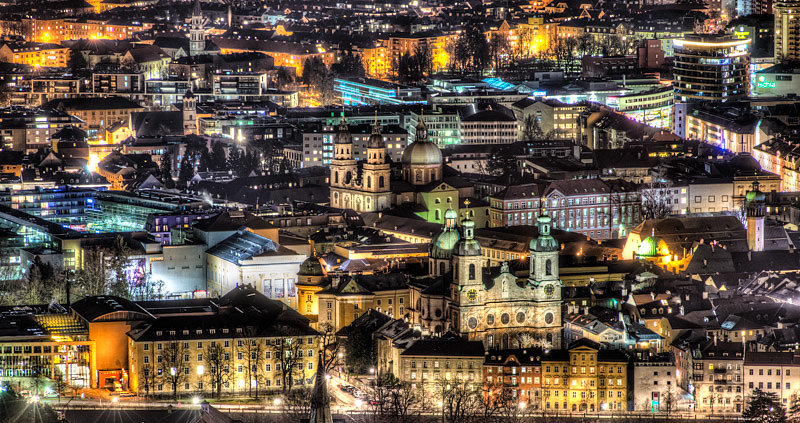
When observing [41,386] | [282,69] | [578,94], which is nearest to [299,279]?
Answer: [41,386]

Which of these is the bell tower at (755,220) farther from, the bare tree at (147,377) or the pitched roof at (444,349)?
the bare tree at (147,377)

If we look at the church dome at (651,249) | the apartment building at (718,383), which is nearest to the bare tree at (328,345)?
the apartment building at (718,383)

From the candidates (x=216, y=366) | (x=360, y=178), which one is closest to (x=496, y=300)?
(x=216, y=366)

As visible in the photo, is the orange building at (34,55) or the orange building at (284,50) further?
the orange building at (34,55)

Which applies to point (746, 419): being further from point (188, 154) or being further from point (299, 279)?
point (188, 154)

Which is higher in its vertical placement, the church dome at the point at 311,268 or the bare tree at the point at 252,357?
the church dome at the point at 311,268

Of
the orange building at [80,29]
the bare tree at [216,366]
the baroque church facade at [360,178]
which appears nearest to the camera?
the bare tree at [216,366]

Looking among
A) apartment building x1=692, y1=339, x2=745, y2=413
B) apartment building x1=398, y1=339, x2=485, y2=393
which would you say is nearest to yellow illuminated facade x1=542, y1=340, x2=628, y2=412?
apartment building x1=398, y1=339, x2=485, y2=393

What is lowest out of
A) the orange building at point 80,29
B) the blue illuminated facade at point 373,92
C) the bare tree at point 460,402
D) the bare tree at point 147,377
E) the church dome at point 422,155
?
the bare tree at point 460,402
